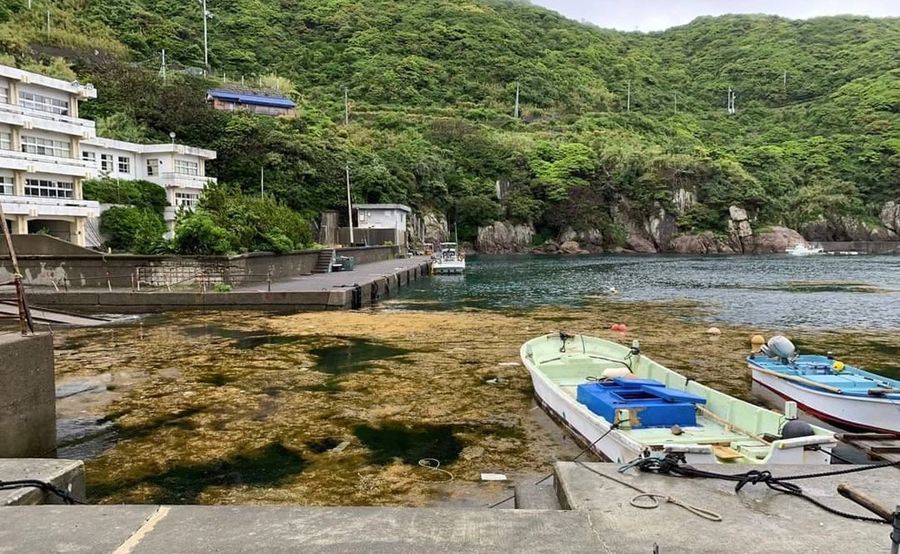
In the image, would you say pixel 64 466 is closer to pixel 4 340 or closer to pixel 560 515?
pixel 4 340

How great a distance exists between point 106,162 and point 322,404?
43215 mm

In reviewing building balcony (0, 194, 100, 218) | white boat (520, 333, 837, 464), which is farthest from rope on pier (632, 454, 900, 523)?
building balcony (0, 194, 100, 218)

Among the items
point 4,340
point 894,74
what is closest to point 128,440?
point 4,340

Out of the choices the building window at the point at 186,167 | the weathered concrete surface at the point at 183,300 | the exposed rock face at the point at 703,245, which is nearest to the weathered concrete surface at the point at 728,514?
the weathered concrete surface at the point at 183,300

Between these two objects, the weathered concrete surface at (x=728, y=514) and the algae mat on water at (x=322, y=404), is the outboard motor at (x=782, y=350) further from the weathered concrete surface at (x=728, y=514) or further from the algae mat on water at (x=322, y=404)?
the weathered concrete surface at (x=728, y=514)

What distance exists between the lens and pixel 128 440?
32.5 feet

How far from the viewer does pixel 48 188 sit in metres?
37.3

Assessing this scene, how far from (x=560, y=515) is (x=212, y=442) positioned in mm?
7221

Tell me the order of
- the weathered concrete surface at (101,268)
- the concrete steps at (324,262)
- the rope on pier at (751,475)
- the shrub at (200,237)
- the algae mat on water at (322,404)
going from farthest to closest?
the concrete steps at (324,262), the shrub at (200,237), the weathered concrete surface at (101,268), the algae mat on water at (322,404), the rope on pier at (751,475)

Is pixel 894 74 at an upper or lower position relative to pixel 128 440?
upper

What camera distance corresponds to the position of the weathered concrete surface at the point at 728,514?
4090mm

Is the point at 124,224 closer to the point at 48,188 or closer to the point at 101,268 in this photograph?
the point at 48,188

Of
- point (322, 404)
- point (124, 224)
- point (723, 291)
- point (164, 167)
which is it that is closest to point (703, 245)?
point (723, 291)

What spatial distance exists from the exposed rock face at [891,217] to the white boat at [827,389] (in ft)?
325
